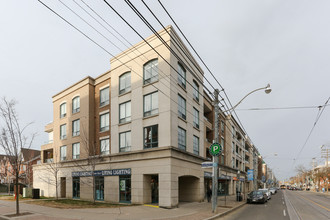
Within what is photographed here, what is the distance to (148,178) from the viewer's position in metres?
21.8

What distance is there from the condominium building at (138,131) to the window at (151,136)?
90 mm

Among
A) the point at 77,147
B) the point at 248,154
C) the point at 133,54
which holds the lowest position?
the point at 248,154

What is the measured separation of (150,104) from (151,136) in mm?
3073

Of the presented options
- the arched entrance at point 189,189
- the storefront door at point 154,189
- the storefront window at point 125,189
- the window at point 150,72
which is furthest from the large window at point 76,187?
the window at point 150,72

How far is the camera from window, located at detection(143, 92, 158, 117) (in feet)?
71.8

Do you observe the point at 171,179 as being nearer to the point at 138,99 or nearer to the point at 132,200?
the point at 132,200

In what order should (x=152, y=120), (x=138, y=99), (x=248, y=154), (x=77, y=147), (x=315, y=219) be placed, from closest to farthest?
(x=315, y=219) → (x=152, y=120) → (x=138, y=99) → (x=77, y=147) → (x=248, y=154)

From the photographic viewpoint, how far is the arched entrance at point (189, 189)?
25.0m

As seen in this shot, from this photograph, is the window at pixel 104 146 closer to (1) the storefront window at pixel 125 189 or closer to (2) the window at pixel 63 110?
(1) the storefront window at pixel 125 189

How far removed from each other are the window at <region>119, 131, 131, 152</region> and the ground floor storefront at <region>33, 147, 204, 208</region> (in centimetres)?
74

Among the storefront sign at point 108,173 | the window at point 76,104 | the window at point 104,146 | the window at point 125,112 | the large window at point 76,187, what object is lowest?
the large window at point 76,187

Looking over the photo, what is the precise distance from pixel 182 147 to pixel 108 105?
10.3 meters

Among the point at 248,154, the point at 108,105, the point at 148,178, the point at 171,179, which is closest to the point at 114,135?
the point at 108,105

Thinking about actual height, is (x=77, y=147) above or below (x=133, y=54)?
below
